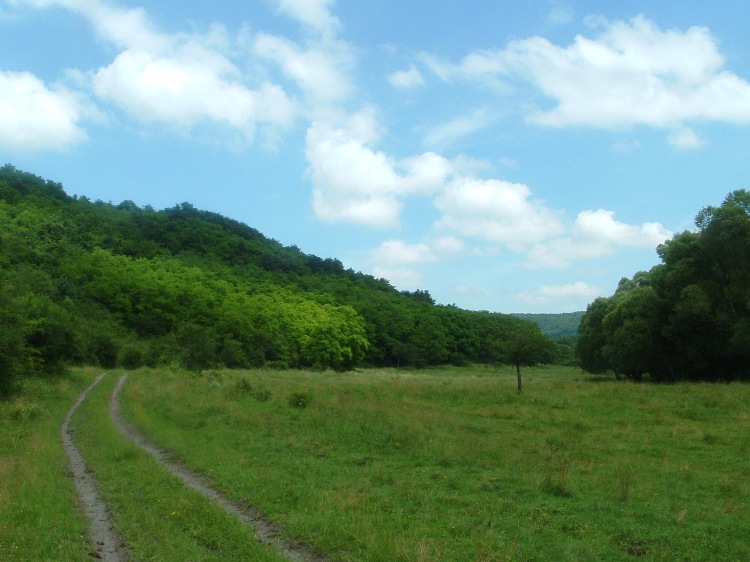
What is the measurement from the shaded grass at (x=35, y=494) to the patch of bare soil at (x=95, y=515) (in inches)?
6.2

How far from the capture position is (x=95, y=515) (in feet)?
33.7

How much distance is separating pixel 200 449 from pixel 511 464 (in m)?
8.47

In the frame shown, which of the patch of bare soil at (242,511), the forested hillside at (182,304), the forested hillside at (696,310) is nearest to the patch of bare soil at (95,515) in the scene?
the patch of bare soil at (242,511)

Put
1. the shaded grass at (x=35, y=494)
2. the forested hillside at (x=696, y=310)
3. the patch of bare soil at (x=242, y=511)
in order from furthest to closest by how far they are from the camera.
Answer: the forested hillside at (x=696, y=310)
the shaded grass at (x=35, y=494)
the patch of bare soil at (x=242, y=511)

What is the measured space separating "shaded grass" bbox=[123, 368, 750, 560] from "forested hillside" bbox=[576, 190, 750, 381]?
14381 millimetres

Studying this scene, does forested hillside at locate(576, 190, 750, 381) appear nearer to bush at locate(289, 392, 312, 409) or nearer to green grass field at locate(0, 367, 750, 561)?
green grass field at locate(0, 367, 750, 561)

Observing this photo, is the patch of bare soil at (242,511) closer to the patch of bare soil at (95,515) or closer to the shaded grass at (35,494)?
the patch of bare soil at (95,515)

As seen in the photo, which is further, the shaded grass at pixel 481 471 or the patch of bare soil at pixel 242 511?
the shaded grass at pixel 481 471

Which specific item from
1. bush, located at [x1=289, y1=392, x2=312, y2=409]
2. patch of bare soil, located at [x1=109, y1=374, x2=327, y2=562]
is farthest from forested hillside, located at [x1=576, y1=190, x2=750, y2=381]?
patch of bare soil, located at [x1=109, y1=374, x2=327, y2=562]

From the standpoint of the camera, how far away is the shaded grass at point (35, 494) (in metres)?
8.30

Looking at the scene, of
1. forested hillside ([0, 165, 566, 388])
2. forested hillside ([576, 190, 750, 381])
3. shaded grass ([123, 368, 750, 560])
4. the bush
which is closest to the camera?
shaded grass ([123, 368, 750, 560])

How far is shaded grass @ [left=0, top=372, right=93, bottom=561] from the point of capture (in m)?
8.30

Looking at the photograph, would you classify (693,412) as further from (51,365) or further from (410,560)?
(51,365)

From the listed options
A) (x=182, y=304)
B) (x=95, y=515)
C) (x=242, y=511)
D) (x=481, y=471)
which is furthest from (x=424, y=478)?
(x=182, y=304)
